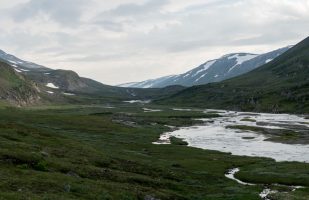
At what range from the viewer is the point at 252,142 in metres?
116

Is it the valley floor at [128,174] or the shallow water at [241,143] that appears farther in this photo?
the shallow water at [241,143]

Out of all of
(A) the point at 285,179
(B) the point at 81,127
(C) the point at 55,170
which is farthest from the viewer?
(B) the point at 81,127

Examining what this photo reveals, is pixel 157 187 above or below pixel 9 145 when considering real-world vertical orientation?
below

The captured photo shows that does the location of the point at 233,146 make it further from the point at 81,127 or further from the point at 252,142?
the point at 81,127

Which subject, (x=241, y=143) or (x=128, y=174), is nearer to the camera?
(x=128, y=174)

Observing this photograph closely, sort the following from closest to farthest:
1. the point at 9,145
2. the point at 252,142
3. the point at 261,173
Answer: the point at 9,145 < the point at 261,173 < the point at 252,142

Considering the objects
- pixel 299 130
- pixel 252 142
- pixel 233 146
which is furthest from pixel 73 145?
pixel 299 130

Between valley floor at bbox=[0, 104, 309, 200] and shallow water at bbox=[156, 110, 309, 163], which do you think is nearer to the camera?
valley floor at bbox=[0, 104, 309, 200]

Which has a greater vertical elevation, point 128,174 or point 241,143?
point 128,174

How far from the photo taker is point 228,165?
3056 inches

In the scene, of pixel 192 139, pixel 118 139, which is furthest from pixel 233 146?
pixel 118 139

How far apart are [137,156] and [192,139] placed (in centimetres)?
4556

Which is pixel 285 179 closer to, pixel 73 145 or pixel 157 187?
pixel 157 187

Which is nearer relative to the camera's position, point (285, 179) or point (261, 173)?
point (285, 179)
